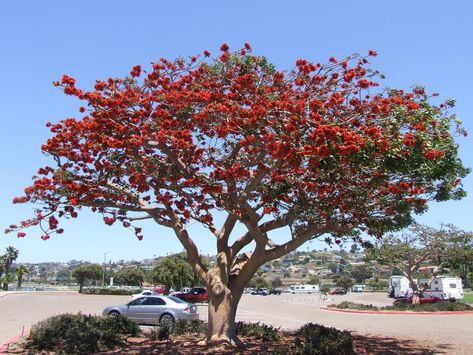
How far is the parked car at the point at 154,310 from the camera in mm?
19562

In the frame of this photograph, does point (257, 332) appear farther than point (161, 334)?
Yes

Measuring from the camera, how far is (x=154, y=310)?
19.8 meters

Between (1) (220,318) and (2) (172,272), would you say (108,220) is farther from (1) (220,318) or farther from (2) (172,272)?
(2) (172,272)

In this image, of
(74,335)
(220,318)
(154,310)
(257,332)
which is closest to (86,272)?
(154,310)

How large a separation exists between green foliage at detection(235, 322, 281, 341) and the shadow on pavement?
2336 millimetres

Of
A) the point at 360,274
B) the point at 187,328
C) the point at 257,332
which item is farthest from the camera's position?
the point at 360,274

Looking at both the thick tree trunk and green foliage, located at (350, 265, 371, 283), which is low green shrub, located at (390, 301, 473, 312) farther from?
green foliage, located at (350, 265, 371, 283)

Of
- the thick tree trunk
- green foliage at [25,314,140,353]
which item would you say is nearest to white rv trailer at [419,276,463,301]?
the thick tree trunk

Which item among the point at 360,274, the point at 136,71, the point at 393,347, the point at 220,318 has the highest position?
the point at 136,71

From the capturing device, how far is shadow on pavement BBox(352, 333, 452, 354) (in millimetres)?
12617

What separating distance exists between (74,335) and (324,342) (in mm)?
6150

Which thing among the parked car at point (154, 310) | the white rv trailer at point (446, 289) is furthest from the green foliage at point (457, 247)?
the parked car at point (154, 310)

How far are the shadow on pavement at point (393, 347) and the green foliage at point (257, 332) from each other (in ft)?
7.66

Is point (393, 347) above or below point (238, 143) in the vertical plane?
below
